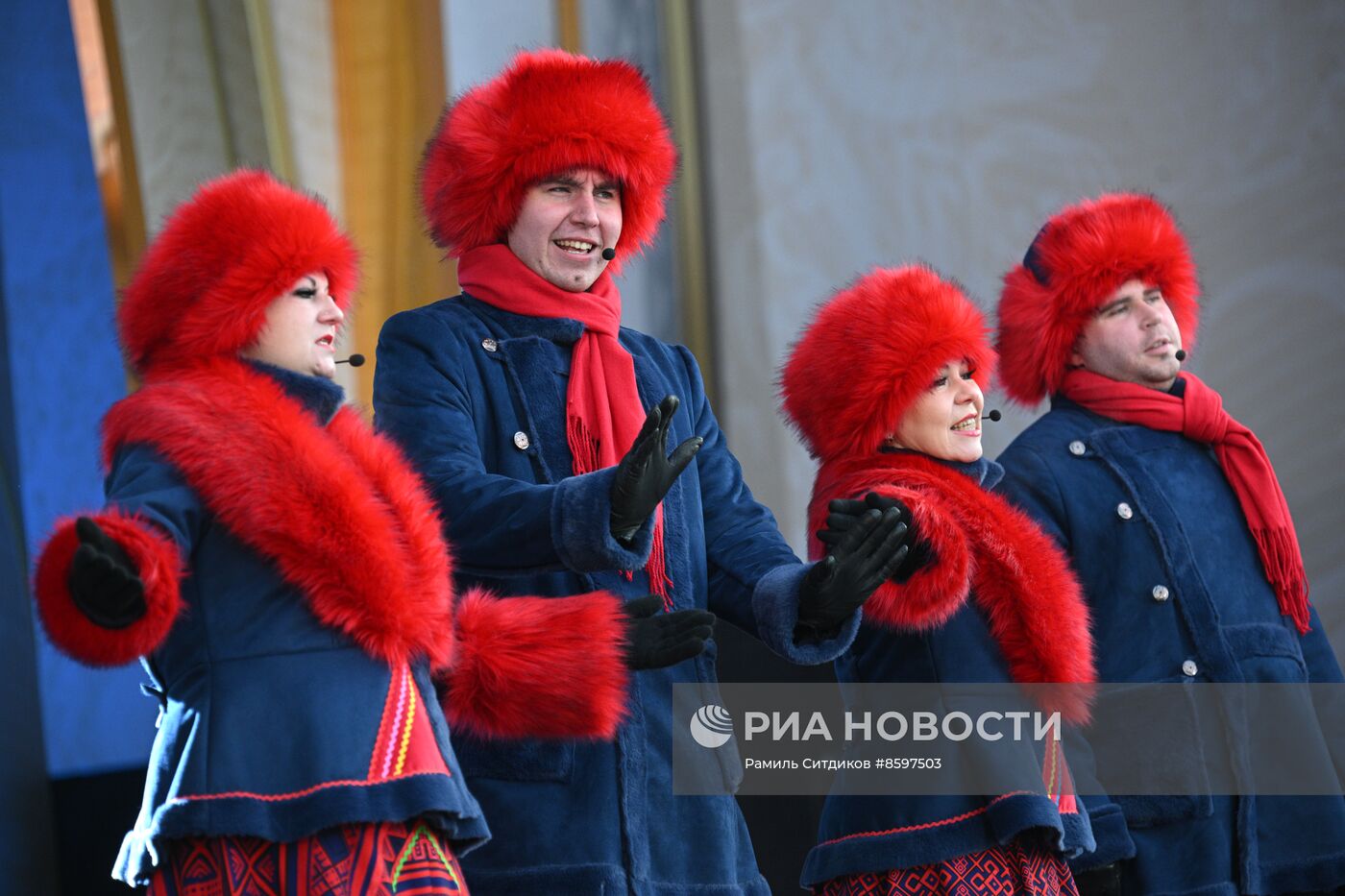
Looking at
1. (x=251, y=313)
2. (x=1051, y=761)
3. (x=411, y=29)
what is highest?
(x=411, y=29)

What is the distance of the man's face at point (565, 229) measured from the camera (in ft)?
8.06

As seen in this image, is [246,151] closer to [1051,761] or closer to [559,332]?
[559,332]

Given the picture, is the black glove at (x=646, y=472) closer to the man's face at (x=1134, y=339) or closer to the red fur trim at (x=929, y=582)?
the red fur trim at (x=929, y=582)

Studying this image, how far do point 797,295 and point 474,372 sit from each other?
2520 millimetres

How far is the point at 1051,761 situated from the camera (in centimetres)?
256

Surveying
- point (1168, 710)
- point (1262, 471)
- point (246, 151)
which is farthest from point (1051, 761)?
point (246, 151)

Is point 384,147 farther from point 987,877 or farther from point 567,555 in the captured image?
point 987,877

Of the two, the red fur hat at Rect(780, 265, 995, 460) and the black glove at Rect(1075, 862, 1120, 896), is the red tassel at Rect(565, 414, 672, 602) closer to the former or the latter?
the red fur hat at Rect(780, 265, 995, 460)

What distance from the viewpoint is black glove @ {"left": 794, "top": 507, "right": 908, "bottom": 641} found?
2.22 m

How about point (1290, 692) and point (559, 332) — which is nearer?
point (559, 332)

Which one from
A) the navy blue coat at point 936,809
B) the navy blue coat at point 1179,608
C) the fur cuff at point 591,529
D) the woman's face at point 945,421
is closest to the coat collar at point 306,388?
the fur cuff at point 591,529

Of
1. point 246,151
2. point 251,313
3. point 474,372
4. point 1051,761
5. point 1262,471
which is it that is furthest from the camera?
point 246,151

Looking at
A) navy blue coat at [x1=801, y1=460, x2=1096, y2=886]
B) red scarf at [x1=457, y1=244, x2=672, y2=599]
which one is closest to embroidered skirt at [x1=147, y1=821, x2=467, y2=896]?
red scarf at [x1=457, y1=244, x2=672, y2=599]

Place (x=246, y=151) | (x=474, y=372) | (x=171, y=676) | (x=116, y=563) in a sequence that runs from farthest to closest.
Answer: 1. (x=246, y=151)
2. (x=474, y=372)
3. (x=171, y=676)
4. (x=116, y=563)
